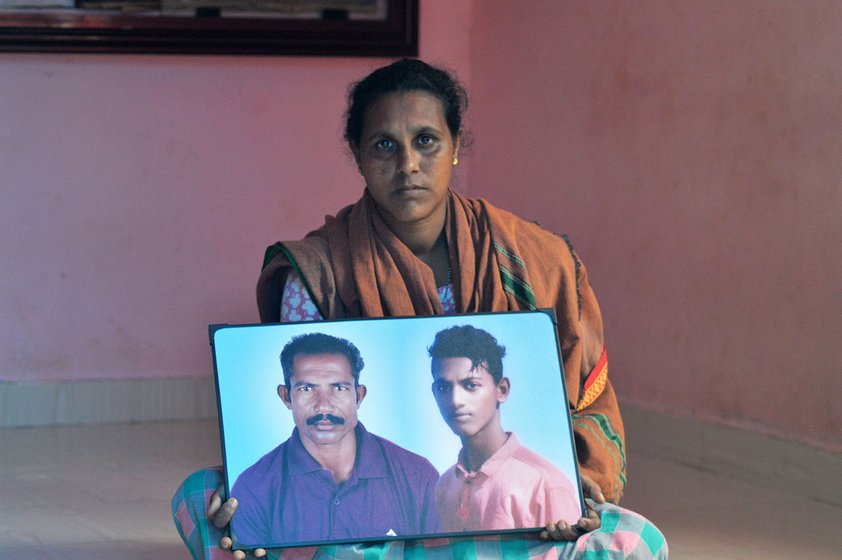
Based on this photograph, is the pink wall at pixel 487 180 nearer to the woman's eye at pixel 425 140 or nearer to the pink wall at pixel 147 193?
the pink wall at pixel 147 193

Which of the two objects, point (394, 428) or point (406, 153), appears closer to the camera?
point (394, 428)

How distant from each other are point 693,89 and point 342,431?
2.34 metres

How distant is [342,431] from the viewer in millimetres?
1779

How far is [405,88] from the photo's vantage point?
2.07m

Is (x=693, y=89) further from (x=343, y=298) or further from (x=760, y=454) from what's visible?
(x=343, y=298)

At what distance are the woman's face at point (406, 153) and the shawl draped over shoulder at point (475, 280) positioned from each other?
0.07 meters

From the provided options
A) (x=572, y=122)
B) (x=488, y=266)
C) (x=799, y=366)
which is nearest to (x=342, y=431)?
(x=488, y=266)

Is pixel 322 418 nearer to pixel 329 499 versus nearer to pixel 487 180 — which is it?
pixel 329 499

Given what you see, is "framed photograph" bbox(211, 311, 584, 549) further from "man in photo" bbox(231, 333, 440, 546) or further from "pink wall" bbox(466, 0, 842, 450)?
"pink wall" bbox(466, 0, 842, 450)

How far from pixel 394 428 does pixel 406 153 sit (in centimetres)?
52

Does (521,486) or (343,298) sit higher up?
(343,298)

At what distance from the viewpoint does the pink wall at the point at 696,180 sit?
10.7 feet

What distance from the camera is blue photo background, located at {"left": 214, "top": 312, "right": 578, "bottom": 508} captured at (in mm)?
1772

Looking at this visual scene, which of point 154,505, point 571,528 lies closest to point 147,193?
point 154,505
